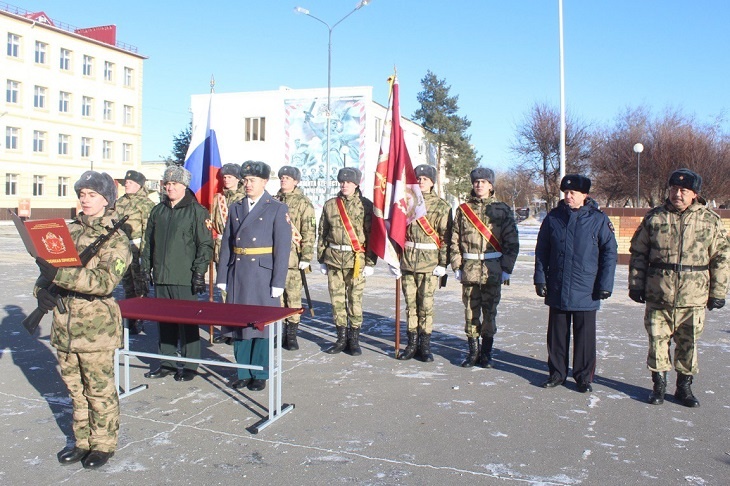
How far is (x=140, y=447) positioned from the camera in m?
4.60

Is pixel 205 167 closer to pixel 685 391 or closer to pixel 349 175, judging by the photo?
pixel 349 175

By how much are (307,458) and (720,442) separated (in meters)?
2.98

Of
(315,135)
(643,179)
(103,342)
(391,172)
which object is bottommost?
(103,342)

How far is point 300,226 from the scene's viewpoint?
812cm

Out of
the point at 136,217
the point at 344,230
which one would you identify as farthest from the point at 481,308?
the point at 136,217

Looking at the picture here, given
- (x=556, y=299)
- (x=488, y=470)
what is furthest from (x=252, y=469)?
(x=556, y=299)

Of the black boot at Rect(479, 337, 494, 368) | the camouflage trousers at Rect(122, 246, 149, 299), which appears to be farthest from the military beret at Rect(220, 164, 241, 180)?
the black boot at Rect(479, 337, 494, 368)

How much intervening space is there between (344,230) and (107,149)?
178 feet

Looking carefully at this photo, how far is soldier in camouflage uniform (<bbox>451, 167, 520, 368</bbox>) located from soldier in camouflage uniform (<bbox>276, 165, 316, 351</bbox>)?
194 centimetres

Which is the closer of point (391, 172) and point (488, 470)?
point (488, 470)

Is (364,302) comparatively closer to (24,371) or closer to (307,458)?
(24,371)

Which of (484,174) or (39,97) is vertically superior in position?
(39,97)

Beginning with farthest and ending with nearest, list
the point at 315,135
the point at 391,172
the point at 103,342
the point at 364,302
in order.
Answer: the point at 315,135
the point at 364,302
the point at 391,172
the point at 103,342

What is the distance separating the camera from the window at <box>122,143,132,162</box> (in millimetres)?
57906
